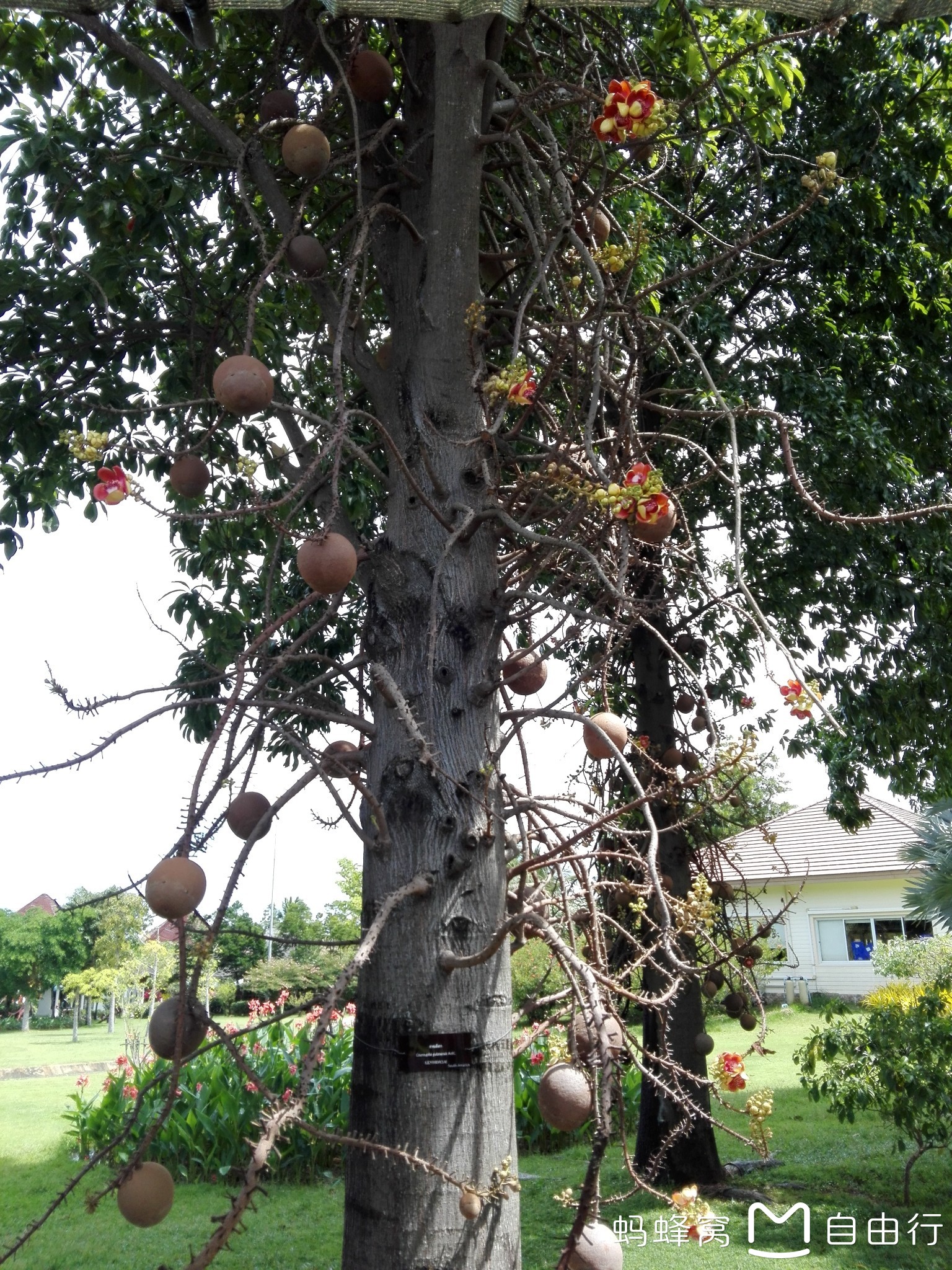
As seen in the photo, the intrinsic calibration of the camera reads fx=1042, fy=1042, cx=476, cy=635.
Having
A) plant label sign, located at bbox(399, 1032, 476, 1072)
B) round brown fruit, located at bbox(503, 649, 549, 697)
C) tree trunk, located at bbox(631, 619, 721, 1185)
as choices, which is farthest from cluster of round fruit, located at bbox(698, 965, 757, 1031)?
plant label sign, located at bbox(399, 1032, 476, 1072)

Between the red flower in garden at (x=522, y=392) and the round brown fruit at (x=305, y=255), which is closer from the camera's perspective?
the red flower in garden at (x=522, y=392)

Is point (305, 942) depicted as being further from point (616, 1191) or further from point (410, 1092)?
point (616, 1191)

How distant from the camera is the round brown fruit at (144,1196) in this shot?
5.58 feet

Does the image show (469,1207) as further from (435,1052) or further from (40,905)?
(40,905)

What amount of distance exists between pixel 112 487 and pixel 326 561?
534 millimetres

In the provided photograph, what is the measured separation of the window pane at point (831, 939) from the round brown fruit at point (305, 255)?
22866 mm

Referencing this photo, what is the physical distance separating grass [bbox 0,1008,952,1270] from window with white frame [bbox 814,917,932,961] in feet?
42.8

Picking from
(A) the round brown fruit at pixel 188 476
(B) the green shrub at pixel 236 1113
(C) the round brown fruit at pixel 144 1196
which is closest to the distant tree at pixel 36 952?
(B) the green shrub at pixel 236 1113

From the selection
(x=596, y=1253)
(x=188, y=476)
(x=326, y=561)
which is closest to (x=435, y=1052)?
(x=596, y=1253)

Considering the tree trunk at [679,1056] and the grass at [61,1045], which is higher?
the tree trunk at [679,1056]

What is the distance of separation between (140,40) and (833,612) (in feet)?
19.2

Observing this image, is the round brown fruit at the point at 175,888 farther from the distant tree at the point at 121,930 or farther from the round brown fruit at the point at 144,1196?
the distant tree at the point at 121,930

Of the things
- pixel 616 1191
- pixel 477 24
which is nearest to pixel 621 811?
pixel 477 24

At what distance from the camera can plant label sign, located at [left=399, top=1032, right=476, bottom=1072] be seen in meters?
1.84
